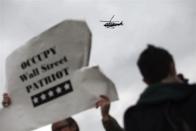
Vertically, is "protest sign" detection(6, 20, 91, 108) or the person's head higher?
"protest sign" detection(6, 20, 91, 108)

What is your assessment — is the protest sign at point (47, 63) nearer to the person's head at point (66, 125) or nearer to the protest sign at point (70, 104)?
the protest sign at point (70, 104)

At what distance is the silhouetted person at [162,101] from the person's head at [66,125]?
7.85 feet

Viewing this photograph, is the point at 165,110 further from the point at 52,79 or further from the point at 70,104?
the point at 52,79

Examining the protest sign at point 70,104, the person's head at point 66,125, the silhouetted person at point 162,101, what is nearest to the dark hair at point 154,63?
the silhouetted person at point 162,101

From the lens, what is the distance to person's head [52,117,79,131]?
279 inches

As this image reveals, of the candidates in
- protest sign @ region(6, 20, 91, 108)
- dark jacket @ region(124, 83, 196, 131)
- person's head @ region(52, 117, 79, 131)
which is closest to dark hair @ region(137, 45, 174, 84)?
dark jacket @ region(124, 83, 196, 131)

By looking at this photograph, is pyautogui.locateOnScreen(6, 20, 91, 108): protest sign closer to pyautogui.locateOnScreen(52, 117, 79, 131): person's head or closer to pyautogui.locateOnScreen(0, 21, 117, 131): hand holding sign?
pyautogui.locateOnScreen(0, 21, 117, 131): hand holding sign

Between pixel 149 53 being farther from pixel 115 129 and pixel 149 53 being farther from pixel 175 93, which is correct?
pixel 115 129

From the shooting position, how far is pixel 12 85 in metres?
7.28

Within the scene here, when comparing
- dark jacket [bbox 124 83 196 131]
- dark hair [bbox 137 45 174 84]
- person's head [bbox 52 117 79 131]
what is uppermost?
dark hair [bbox 137 45 174 84]

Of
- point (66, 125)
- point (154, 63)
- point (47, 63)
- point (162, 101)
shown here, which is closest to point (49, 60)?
point (47, 63)

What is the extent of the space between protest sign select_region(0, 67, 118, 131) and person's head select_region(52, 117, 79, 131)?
0.76ft

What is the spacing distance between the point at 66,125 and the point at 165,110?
2.78 m

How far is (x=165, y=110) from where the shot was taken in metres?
4.46
